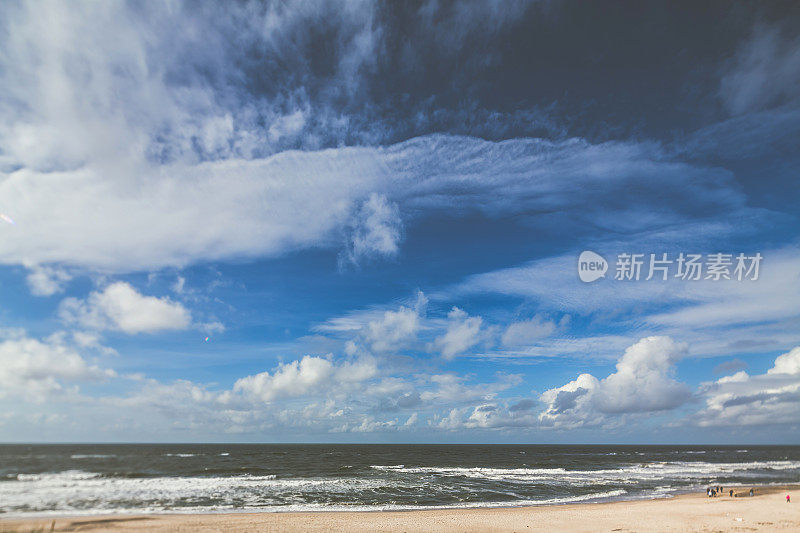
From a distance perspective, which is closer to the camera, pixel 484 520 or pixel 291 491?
pixel 484 520

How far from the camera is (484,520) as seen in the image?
27500mm

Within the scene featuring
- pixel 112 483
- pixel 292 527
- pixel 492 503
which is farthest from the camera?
pixel 112 483

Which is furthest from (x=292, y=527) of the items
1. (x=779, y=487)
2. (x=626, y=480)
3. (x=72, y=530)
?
(x=779, y=487)

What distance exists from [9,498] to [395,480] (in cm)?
3451

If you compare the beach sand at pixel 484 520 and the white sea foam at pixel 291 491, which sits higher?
the beach sand at pixel 484 520

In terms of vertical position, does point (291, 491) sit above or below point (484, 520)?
below

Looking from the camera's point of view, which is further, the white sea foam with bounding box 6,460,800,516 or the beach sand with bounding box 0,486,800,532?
the white sea foam with bounding box 6,460,800,516

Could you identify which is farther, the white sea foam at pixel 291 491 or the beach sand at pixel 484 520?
the white sea foam at pixel 291 491

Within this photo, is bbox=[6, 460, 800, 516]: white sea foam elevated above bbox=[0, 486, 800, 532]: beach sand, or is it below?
below

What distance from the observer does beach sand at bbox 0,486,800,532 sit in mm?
24656

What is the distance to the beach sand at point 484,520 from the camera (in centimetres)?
2466

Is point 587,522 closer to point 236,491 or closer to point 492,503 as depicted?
point 492,503

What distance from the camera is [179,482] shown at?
→ 45469 mm

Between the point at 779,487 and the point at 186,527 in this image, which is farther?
the point at 779,487
